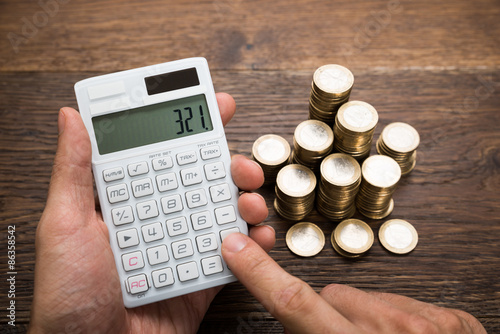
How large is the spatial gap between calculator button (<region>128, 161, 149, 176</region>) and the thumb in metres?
0.08

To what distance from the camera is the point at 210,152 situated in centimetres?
85

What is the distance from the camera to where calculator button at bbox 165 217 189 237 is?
2.68ft

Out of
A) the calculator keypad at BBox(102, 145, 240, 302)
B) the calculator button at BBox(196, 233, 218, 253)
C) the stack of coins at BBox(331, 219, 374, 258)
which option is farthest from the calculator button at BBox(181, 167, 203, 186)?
the stack of coins at BBox(331, 219, 374, 258)

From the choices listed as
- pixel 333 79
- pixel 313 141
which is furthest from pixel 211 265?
pixel 333 79

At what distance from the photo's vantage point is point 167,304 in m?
0.88

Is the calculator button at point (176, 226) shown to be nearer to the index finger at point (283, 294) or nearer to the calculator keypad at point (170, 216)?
the calculator keypad at point (170, 216)

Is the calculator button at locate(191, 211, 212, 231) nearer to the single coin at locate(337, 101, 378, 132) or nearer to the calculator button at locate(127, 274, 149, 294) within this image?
the calculator button at locate(127, 274, 149, 294)

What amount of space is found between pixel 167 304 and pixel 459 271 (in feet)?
2.12

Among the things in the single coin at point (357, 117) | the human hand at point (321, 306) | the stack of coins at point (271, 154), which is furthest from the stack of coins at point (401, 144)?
the human hand at point (321, 306)

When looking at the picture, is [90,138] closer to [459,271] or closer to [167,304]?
[167,304]

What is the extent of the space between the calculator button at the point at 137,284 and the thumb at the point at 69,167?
156 mm

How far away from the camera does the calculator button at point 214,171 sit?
0.84 metres

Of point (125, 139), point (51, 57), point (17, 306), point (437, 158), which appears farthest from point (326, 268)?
point (51, 57)

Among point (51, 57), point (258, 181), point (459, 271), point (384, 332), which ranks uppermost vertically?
point (51, 57)
